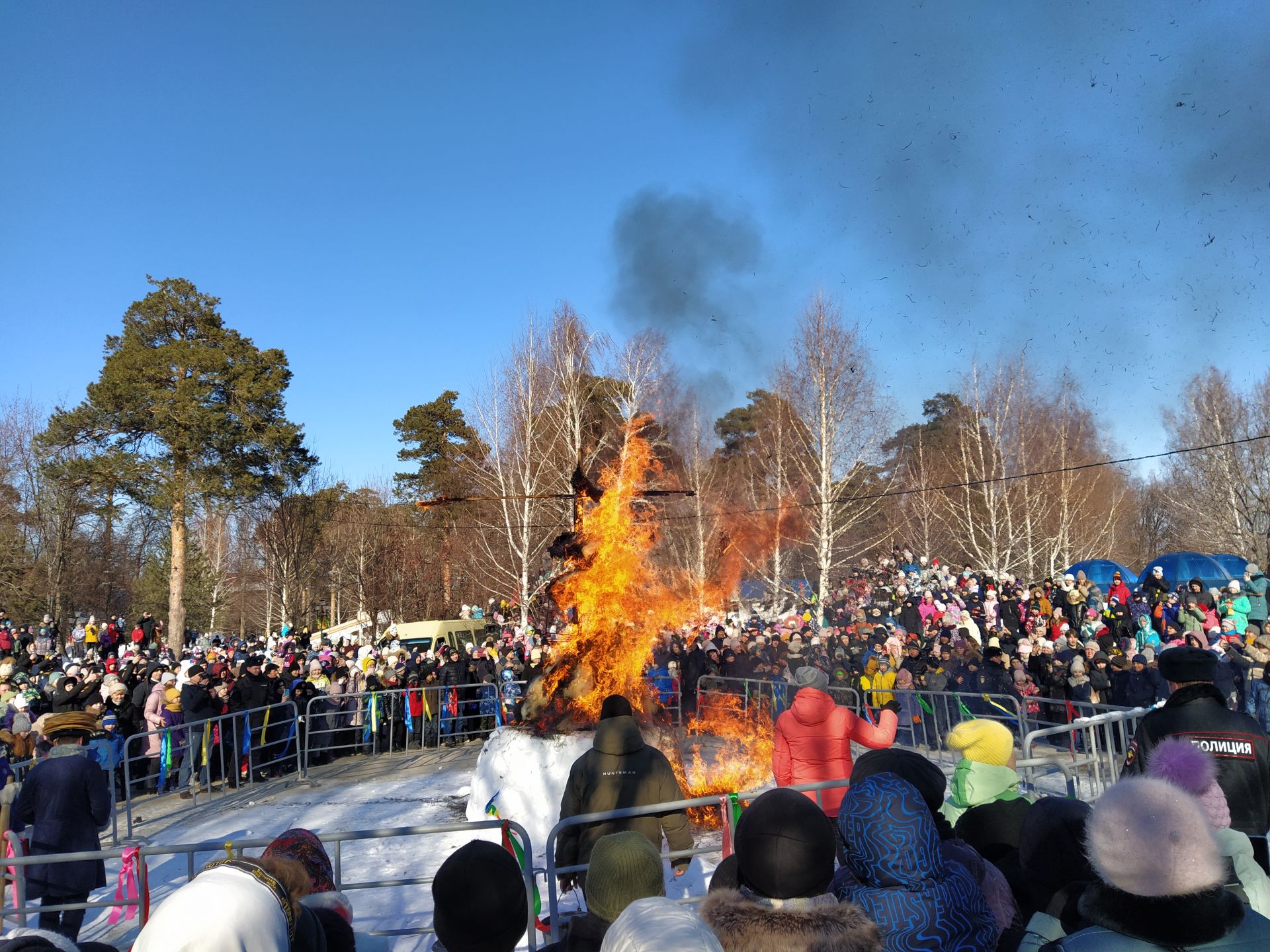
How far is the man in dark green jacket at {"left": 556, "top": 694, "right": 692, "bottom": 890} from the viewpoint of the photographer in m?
5.76

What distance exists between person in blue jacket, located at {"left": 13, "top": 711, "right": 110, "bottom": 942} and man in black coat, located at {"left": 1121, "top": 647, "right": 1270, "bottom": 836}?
295 inches

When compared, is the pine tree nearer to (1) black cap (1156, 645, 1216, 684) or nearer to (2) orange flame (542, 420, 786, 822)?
(2) orange flame (542, 420, 786, 822)

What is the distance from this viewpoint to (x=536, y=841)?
33.2 feet

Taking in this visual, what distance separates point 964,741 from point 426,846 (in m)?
8.05

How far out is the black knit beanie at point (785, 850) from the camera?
2.61m

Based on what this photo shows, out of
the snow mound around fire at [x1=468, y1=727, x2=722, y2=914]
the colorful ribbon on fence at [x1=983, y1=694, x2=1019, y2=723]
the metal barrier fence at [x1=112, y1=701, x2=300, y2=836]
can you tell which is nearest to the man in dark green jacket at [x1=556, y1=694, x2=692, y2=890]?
the snow mound around fire at [x1=468, y1=727, x2=722, y2=914]

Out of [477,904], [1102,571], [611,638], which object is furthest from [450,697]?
[1102,571]

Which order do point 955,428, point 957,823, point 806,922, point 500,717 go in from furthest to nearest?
point 955,428, point 500,717, point 957,823, point 806,922

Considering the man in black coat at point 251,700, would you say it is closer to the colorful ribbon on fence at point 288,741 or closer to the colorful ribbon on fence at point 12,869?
the colorful ribbon on fence at point 288,741

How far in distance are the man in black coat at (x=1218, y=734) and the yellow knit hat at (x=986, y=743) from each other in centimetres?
85

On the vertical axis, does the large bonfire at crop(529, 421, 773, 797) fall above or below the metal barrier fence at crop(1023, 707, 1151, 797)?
above

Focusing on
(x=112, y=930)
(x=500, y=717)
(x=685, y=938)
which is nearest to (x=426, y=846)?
(x=112, y=930)

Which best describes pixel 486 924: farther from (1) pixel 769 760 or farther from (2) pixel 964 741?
(1) pixel 769 760

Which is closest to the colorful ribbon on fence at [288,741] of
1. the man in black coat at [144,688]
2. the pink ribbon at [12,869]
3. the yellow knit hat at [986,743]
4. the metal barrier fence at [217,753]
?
the metal barrier fence at [217,753]
